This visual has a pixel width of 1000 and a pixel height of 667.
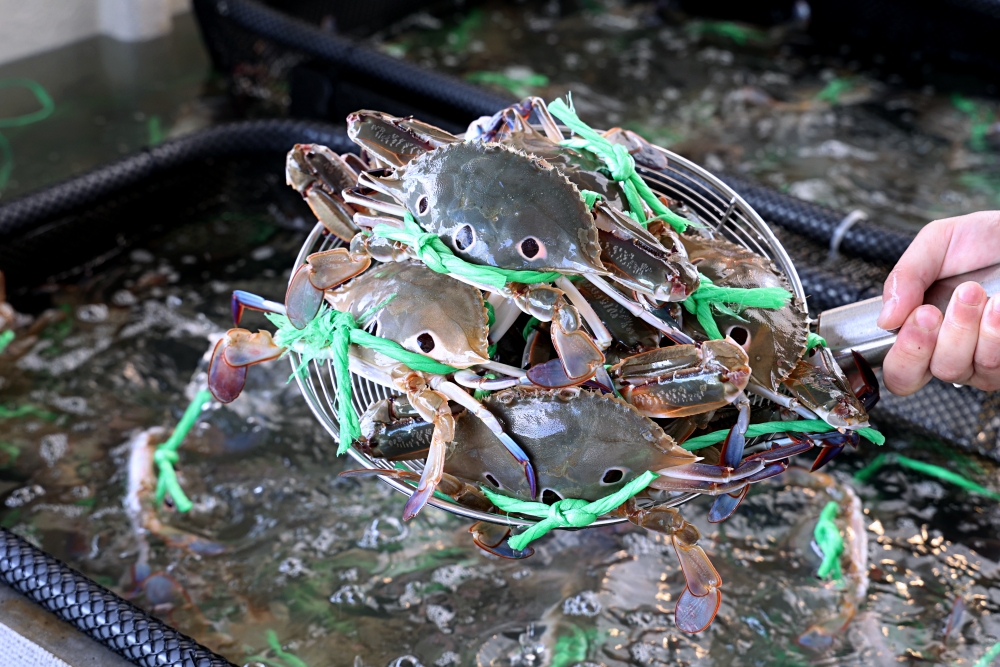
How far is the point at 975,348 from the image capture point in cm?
126

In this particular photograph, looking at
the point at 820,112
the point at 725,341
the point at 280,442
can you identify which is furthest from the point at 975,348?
the point at 820,112

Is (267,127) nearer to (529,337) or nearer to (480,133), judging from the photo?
(480,133)

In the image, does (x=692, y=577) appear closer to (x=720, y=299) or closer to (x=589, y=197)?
(x=720, y=299)

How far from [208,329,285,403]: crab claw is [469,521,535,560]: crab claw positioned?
0.41 metres

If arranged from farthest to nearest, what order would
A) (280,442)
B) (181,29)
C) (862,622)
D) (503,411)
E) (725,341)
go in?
(181,29)
(280,442)
(862,622)
(503,411)
(725,341)

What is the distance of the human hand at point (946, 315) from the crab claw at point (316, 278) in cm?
79

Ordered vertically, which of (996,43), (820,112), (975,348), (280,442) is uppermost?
(975,348)

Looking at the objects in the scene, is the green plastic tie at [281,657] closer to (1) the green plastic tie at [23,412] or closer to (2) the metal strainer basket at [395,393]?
(2) the metal strainer basket at [395,393]

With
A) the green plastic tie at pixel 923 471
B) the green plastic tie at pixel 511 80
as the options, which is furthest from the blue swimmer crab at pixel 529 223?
the green plastic tie at pixel 511 80

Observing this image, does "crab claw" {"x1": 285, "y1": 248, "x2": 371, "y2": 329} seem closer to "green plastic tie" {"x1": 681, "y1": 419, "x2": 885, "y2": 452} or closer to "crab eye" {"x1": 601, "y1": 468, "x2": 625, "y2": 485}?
"crab eye" {"x1": 601, "y1": 468, "x2": 625, "y2": 485}

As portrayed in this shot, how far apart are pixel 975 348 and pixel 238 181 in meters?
2.21

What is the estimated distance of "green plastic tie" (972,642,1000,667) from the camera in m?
1.65

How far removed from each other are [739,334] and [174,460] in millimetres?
1292

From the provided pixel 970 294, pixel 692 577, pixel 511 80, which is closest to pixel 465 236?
pixel 692 577
